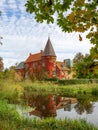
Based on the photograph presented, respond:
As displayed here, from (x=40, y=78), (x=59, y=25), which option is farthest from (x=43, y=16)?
(x=40, y=78)

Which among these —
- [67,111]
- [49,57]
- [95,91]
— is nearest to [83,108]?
[67,111]

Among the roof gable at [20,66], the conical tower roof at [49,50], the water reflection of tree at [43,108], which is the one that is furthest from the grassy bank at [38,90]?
the roof gable at [20,66]

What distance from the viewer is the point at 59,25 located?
4754mm

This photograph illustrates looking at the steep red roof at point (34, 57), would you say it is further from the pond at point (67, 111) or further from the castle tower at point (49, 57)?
the pond at point (67, 111)

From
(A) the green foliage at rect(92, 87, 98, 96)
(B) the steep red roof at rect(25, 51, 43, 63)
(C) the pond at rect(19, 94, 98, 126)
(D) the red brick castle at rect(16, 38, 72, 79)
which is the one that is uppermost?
(B) the steep red roof at rect(25, 51, 43, 63)

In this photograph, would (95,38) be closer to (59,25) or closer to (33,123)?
(59,25)

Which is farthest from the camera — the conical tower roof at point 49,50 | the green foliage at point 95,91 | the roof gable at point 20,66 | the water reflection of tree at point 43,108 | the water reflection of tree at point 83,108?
the roof gable at point 20,66

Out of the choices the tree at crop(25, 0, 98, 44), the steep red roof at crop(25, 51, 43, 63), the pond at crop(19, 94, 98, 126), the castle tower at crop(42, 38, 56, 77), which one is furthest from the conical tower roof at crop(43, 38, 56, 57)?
the tree at crop(25, 0, 98, 44)

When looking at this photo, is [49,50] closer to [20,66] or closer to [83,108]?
[20,66]

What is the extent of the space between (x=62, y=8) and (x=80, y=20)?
0.70m

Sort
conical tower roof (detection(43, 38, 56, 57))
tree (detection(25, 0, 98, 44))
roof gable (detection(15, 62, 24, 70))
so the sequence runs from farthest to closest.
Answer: roof gable (detection(15, 62, 24, 70)) → conical tower roof (detection(43, 38, 56, 57)) → tree (detection(25, 0, 98, 44))

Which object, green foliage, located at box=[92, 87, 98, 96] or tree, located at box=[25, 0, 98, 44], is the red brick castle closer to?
green foliage, located at box=[92, 87, 98, 96]

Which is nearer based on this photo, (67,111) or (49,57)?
(67,111)

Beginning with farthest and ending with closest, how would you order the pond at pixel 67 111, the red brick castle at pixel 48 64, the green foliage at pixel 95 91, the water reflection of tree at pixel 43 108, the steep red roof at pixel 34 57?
1. the steep red roof at pixel 34 57
2. the red brick castle at pixel 48 64
3. the green foliage at pixel 95 91
4. the water reflection of tree at pixel 43 108
5. the pond at pixel 67 111
